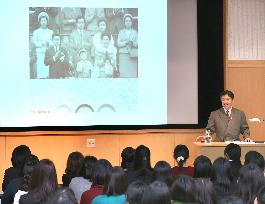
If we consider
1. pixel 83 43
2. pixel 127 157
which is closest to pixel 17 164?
pixel 127 157

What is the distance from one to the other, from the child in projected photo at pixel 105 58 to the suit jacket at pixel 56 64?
42 centimetres

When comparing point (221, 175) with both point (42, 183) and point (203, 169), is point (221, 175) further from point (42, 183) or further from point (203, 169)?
point (42, 183)

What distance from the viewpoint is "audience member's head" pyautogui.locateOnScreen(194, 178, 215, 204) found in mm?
3342

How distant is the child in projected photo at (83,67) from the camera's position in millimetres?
8281

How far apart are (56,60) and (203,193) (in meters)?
5.17

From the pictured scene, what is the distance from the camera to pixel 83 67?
326 inches

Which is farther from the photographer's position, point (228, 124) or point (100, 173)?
point (228, 124)

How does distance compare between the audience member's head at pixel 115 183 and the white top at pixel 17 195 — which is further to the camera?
the white top at pixel 17 195

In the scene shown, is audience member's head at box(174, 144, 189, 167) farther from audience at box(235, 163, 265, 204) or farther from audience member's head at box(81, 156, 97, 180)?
audience at box(235, 163, 265, 204)

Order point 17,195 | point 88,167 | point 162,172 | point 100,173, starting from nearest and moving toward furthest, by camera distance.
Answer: point 17,195 < point 100,173 < point 162,172 < point 88,167

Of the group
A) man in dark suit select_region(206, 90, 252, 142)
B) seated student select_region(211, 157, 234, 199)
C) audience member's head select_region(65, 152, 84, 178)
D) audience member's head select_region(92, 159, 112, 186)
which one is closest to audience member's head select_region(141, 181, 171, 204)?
seated student select_region(211, 157, 234, 199)

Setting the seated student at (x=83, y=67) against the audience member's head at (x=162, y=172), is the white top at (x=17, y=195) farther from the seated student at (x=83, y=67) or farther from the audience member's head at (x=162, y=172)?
the seated student at (x=83, y=67)

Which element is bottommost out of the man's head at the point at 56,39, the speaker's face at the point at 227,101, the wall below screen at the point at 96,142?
the wall below screen at the point at 96,142

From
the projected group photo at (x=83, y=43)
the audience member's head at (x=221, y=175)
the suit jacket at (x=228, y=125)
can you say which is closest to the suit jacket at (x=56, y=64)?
the projected group photo at (x=83, y=43)
